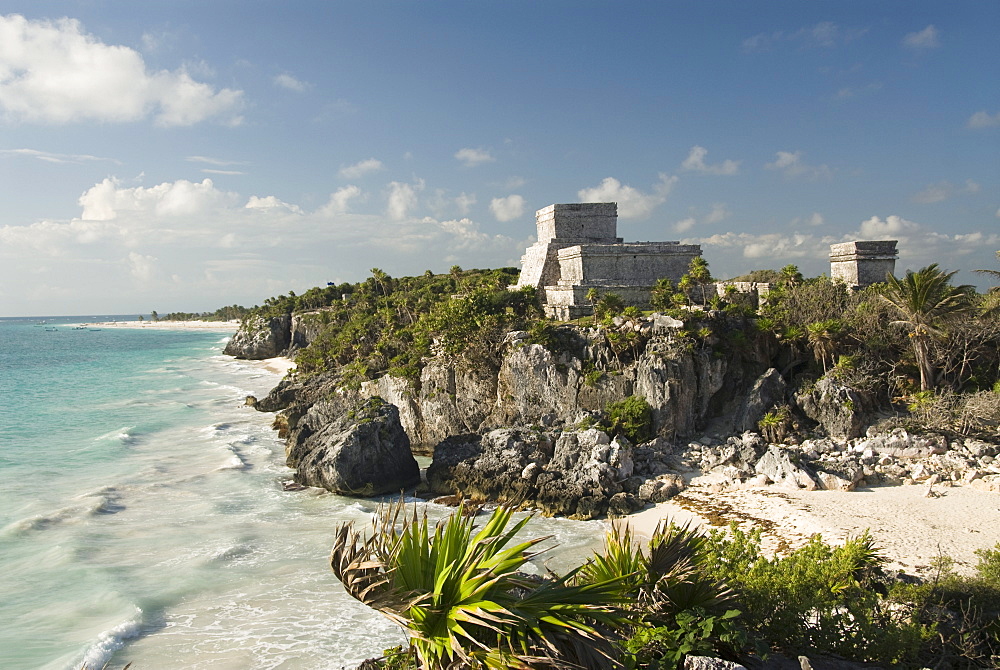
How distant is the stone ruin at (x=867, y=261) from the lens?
23594 mm

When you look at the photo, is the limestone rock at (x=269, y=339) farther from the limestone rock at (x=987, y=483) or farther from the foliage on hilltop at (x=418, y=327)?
the limestone rock at (x=987, y=483)

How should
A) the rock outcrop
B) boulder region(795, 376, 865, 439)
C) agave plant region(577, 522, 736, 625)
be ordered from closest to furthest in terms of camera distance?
agave plant region(577, 522, 736, 625) → the rock outcrop → boulder region(795, 376, 865, 439)

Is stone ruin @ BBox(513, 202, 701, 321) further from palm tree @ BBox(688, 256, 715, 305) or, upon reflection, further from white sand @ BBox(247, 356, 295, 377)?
white sand @ BBox(247, 356, 295, 377)

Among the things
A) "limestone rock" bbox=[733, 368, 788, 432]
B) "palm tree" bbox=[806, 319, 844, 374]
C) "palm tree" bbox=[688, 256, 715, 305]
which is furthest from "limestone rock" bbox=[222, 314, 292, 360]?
"palm tree" bbox=[806, 319, 844, 374]

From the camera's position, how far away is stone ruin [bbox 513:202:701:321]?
25.4m

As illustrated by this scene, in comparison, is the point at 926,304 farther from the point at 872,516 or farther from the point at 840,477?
the point at 872,516

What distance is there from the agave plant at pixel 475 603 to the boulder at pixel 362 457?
47.8 feet

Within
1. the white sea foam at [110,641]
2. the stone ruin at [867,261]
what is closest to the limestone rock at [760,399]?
the stone ruin at [867,261]

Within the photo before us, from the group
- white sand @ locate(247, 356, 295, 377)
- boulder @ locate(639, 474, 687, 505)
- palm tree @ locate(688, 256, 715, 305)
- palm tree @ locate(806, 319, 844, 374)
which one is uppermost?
palm tree @ locate(688, 256, 715, 305)

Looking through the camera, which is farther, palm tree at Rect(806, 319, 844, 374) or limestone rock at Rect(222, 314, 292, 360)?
limestone rock at Rect(222, 314, 292, 360)

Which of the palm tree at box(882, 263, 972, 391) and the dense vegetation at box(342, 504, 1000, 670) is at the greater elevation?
the palm tree at box(882, 263, 972, 391)

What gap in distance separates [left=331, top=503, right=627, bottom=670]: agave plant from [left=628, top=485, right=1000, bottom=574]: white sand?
10.1 metres

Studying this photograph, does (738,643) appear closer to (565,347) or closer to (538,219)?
(565,347)

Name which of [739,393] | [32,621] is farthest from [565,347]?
[32,621]
